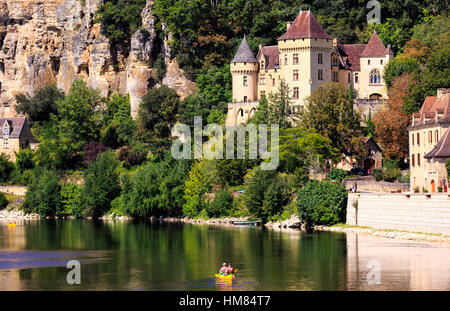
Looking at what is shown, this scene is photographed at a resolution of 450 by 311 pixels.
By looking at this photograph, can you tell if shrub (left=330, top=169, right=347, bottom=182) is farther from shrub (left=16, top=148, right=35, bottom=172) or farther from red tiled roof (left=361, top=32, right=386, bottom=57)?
shrub (left=16, top=148, right=35, bottom=172)

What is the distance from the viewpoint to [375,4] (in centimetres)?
9644

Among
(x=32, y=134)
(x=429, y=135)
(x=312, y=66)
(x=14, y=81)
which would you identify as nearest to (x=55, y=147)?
(x=32, y=134)

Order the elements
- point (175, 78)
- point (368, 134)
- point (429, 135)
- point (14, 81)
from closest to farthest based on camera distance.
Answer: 1. point (429, 135)
2. point (368, 134)
3. point (175, 78)
4. point (14, 81)

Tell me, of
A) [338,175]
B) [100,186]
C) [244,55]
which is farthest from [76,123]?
[338,175]

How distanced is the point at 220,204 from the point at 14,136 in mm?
31874

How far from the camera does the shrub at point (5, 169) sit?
96838 mm

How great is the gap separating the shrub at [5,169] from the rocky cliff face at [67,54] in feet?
37.3

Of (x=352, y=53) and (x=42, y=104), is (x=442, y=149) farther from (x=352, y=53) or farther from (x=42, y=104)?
(x=42, y=104)

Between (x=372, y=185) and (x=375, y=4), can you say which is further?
(x=375, y=4)

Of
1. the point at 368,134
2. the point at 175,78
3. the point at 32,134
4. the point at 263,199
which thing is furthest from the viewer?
the point at 32,134

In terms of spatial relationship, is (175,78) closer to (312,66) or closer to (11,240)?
(312,66)

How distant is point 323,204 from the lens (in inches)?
2603

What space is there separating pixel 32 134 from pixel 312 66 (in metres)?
33.3

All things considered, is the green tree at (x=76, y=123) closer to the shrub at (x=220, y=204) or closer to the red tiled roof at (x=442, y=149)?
the shrub at (x=220, y=204)
